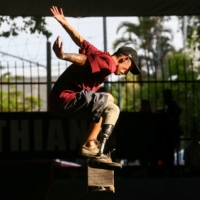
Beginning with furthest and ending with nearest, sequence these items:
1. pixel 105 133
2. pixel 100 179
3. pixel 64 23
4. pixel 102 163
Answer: pixel 100 179
pixel 102 163
pixel 105 133
pixel 64 23

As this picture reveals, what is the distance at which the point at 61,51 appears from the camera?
7.65m

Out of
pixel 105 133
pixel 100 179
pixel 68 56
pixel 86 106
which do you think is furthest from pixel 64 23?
pixel 100 179

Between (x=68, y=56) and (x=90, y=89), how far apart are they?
768 millimetres

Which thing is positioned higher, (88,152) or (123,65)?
(123,65)

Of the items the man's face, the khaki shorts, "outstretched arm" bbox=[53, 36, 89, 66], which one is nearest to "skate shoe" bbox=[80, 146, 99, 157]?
the khaki shorts

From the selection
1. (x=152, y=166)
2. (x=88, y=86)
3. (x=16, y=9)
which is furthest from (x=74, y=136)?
(x=88, y=86)

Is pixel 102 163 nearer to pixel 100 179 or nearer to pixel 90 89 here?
pixel 100 179

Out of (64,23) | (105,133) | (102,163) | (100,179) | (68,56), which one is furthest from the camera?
(100,179)

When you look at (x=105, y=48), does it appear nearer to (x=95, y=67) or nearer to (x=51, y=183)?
(x=51, y=183)

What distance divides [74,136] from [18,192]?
12.7ft

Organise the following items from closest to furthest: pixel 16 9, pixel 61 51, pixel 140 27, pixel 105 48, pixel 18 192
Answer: pixel 61 51, pixel 18 192, pixel 16 9, pixel 105 48, pixel 140 27

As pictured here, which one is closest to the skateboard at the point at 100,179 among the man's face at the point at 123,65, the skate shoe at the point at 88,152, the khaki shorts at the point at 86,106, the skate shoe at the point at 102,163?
the skate shoe at the point at 102,163

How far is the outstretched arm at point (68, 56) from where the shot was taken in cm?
764

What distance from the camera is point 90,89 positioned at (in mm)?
8398
